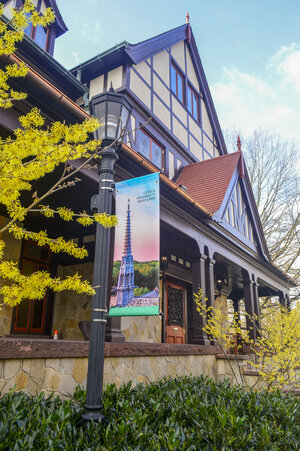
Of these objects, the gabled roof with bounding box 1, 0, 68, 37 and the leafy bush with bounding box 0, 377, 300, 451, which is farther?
the gabled roof with bounding box 1, 0, 68, 37

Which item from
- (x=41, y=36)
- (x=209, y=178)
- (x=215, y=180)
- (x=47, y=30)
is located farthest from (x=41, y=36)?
(x=215, y=180)

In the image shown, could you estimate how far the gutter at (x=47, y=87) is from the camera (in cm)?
429

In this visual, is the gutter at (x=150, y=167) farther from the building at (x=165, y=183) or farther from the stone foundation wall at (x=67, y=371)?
the stone foundation wall at (x=67, y=371)

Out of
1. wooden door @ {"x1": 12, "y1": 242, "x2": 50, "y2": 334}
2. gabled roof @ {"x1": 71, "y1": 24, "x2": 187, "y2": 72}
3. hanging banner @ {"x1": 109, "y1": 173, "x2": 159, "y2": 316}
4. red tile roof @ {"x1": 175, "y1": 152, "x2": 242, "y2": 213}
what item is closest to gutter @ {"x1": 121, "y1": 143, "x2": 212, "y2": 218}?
hanging banner @ {"x1": 109, "y1": 173, "x2": 159, "y2": 316}

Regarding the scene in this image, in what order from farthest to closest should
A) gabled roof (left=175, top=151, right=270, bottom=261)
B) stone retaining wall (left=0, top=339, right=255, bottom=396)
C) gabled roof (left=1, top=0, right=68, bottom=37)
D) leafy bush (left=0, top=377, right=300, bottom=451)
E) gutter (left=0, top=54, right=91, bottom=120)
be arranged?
1. gabled roof (left=175, top=151, right=270, bottom=261)
2. gabled roof (left=1, top=0, right=68, bottom=37)
3. gutter (left=0, top=54, right=91, bottom=120)
4. stone retaining wall (left=0, top=339, right=255, bottom=396)
5. leafy bush (left=0, top=377, right=300, bottom=451)

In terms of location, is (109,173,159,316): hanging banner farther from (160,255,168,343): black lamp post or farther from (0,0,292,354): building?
(160,255,168,343): black lamp post

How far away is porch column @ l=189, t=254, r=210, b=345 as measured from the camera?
27.3ft

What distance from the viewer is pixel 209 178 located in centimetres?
1156

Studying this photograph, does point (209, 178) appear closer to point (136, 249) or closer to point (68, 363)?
point (136, 249)

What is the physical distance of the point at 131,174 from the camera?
6832mm

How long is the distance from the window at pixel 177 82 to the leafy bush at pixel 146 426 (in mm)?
10826

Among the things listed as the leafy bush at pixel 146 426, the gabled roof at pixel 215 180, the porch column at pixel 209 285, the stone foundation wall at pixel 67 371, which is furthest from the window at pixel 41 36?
the leafy bush at pixel 146 426

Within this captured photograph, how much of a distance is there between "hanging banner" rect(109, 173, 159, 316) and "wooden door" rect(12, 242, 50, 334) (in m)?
4.08

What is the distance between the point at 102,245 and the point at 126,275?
1.29 m
